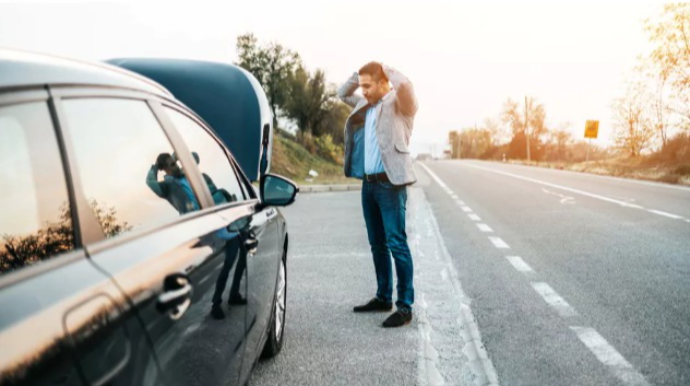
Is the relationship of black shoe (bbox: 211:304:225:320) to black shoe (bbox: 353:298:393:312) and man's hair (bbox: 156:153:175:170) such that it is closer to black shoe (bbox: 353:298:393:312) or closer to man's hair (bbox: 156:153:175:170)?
man's hair (bbox: 156:153:175:170)

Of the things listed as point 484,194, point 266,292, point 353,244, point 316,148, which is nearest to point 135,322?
point 266,292

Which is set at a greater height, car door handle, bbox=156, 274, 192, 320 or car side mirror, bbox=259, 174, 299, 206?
car side mirror, bbox=259, 174, 299, 206

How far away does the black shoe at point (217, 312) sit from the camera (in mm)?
2344

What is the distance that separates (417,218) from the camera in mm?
12125

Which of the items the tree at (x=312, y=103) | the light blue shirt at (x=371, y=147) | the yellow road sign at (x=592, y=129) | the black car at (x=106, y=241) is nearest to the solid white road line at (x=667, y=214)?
the light blue shirt at (x=371, y=147)

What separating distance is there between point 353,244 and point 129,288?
7568 millimetres

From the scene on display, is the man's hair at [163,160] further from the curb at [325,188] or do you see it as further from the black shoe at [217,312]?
the curb at [325,188]

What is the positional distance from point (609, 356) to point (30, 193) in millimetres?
3490

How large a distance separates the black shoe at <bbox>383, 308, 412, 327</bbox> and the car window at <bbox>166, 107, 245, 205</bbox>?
1687 mm

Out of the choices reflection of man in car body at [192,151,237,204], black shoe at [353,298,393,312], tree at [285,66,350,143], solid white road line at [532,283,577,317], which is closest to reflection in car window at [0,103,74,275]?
reflection of man in car body at [192,151,237,204]

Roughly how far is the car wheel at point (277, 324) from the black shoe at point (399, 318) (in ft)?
2.75

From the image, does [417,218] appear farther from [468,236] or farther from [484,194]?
[484,194]

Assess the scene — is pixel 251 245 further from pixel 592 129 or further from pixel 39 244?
pixel 592 129

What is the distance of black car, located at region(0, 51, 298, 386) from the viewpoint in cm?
132
